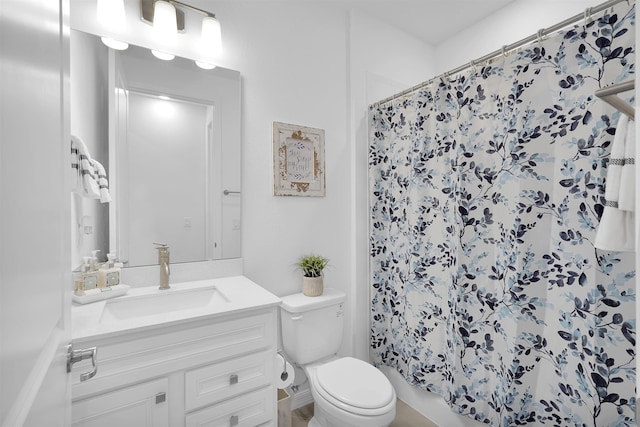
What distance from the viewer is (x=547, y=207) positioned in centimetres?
131

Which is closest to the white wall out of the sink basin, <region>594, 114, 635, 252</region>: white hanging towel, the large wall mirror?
<region>594, 114, 635, 252</region>: white hanging towel

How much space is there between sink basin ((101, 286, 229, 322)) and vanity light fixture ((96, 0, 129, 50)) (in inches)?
46.1

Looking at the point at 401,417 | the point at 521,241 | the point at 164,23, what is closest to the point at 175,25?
the point at 164,23

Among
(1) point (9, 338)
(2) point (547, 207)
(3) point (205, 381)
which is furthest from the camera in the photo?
(2) point (547, 207)

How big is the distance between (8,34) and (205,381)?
1191 millimetres

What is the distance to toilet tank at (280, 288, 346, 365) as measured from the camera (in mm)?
1745

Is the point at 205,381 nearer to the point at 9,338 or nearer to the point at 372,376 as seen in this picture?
the point at 372,376

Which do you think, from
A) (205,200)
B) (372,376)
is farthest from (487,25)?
(372,376)

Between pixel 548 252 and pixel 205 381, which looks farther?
pixel 548 252

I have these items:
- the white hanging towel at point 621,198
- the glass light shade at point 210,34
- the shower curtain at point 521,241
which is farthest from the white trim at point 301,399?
the glass light shade at point 210,34

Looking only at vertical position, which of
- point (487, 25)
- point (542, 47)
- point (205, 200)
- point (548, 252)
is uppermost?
point (487, 25)

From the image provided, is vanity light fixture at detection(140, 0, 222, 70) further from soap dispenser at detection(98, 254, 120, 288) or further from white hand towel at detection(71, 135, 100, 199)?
soap dispenser at detection(98, 254, 120, 288)

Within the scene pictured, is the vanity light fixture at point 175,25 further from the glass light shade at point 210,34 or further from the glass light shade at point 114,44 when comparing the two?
the glass light shade at point 114,44

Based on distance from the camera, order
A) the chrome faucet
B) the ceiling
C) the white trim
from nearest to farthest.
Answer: the chrome faucet < the white trim < the ceiling
